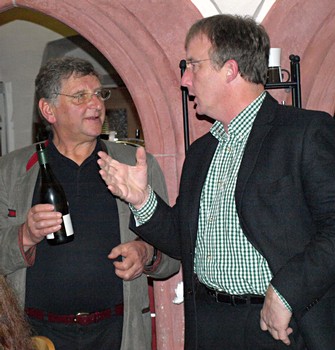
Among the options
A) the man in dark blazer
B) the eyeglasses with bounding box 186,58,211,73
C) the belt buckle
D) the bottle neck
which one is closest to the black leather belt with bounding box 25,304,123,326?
the belt buckle

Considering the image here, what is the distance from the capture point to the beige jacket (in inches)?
107

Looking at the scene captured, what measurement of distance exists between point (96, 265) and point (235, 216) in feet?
2.37

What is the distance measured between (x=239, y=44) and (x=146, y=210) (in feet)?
2.02

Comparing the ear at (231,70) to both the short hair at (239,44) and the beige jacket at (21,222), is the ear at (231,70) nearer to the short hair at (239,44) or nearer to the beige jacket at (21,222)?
the short hair at (239,44)

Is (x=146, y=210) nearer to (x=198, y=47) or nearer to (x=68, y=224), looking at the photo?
(x=68, y=224)

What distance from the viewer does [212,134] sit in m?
2.45

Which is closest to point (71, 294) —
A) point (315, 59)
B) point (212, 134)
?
point (212, 134)

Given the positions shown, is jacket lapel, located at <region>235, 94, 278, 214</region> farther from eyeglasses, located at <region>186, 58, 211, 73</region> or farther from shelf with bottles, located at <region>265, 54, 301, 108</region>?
shelf with bottles, located at <region>265, 54, 301, 108</region>

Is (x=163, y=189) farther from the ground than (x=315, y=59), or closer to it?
closer to it

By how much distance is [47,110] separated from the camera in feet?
9.50

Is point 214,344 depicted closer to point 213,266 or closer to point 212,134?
point 213,266

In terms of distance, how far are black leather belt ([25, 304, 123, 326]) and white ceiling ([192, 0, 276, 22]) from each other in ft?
5.03

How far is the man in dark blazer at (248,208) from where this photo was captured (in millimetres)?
2064

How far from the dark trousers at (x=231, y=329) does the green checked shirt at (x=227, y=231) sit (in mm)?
58
